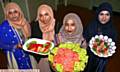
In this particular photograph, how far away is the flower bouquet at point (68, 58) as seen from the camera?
2271mm

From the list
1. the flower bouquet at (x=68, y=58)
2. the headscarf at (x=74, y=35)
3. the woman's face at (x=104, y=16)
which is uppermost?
the woman's face at (x=104, y=16)

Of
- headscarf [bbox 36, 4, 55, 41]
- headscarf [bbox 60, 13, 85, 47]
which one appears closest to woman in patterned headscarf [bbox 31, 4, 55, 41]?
headscarf [bbox 36, 4, 55, 41]

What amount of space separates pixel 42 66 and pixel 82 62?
0.54 m

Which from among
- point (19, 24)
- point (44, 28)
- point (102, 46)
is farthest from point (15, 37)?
point (102, 46)

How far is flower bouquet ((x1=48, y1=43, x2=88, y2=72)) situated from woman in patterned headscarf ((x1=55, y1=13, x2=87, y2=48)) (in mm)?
208

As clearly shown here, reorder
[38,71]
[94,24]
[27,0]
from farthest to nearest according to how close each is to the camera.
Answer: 1. [27,0]
2. [94,24]
3. [38,71]

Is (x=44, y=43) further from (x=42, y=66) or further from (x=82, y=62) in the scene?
(x=82, y=62)

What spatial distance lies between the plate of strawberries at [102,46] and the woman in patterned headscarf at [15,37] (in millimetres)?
614

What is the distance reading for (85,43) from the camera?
262 cm

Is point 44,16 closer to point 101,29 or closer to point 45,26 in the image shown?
point 45,26

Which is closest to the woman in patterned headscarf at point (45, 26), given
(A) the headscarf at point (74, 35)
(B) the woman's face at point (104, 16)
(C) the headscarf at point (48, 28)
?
(C) the headscarf at point (48, 28)

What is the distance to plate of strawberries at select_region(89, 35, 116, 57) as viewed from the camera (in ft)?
8.55

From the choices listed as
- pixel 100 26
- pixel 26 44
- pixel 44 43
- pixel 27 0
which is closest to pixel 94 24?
pixel 100 26

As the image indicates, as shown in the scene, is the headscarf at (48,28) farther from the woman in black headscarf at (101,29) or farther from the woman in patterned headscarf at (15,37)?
the woman in black headscarf at (101,29)
